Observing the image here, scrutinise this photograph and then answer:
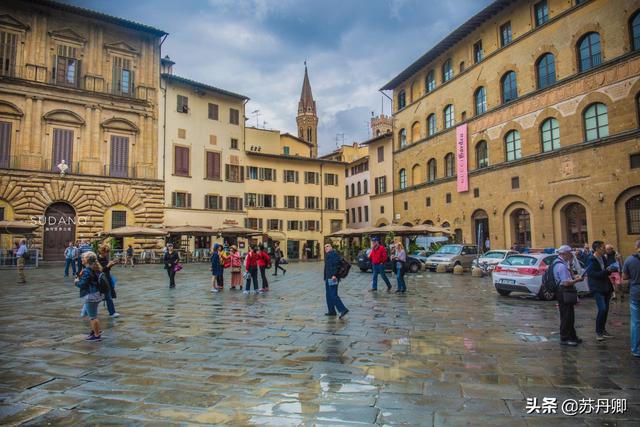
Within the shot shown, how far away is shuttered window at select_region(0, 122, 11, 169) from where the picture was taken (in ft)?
93.5

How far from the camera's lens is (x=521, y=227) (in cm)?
2944

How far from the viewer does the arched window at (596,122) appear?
2396 cm

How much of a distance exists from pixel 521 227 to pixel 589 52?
11.1 m

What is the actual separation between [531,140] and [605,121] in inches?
193

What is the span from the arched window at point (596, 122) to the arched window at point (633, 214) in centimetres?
384

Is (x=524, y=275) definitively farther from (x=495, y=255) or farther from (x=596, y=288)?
(x=495, y=255)

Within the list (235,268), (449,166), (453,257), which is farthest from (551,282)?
(449,166)

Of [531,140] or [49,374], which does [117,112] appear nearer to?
[531,140]

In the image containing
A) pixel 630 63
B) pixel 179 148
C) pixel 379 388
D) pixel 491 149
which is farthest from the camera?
pixel 179 148

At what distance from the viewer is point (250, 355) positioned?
6.48 metres

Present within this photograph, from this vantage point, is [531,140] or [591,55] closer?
[591,55]

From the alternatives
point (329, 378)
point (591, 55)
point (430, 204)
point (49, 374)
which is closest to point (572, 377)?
point (329, 378)

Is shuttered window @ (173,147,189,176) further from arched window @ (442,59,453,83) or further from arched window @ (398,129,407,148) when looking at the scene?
arched window @ (442,59,453,83)

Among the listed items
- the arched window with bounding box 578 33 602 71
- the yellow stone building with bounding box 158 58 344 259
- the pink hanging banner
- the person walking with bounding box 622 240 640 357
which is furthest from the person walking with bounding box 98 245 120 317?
the pink hanging banner
